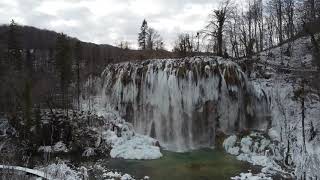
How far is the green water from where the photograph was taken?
19375 mm

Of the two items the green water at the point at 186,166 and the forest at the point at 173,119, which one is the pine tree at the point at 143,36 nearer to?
the forest at the point at 173,119

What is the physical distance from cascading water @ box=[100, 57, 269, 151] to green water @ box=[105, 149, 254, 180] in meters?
3.45

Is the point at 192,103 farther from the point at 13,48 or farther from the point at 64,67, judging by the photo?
the point at 13,48

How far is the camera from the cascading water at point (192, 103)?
2862 cm

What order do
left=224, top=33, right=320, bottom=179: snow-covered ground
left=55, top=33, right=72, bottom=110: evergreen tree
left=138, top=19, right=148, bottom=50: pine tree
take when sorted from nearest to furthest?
left=224, top=33, right=320, bottom=179: snow-covered ground
left=55, top=33, right=72, bottom=110: evergreen tree
left=138, top=19, right=148, bottom=50: pine tree

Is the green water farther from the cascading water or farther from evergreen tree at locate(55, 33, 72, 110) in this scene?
evergreen tree at locate(55, 33, 72, 110)

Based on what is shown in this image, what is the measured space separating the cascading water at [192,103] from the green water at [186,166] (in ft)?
11.3

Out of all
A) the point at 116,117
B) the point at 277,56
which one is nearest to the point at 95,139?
the point at 116,117

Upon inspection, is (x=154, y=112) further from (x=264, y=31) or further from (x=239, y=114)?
(x=264, y=31)

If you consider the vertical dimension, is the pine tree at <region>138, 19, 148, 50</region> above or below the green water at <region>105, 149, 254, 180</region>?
above

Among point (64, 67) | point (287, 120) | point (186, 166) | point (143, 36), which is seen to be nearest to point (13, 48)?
point (64, 67)

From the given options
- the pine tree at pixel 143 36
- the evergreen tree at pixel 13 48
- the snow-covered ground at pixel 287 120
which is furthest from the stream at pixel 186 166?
the pine tree at pixel 143 36

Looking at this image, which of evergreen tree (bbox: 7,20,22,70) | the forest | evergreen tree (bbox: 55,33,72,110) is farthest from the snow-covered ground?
evergreen tree (bbox: 7,20,22,70)

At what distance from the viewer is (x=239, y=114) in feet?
95.3
